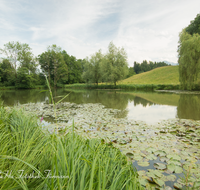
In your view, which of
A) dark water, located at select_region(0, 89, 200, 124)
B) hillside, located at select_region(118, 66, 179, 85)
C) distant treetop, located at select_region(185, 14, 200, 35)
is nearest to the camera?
dark water, located at select_region(0, 89, 200, 124)

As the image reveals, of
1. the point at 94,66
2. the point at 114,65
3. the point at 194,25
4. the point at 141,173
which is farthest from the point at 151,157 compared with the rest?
the point at 194,25

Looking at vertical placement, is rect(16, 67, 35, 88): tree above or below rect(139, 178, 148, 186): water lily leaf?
above

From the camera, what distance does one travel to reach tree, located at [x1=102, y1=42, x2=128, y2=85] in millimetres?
27359

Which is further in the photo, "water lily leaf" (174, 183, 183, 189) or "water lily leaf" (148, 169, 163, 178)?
"water lily leaf" (148, 169, 163, 178)

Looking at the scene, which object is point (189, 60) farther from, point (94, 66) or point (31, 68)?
point (31, 68)

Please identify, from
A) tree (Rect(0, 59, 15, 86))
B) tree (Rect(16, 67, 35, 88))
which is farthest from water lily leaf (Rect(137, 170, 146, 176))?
tree (Rect(0, 59, 15, 86))

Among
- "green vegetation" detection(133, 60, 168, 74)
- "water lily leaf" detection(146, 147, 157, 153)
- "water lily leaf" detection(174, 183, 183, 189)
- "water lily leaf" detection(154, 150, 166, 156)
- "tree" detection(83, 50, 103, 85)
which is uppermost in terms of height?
"green vegetation" detection(133, 60, 168, 74)

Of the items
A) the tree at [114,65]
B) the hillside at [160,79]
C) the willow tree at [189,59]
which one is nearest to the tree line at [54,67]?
the tree at [114,65]

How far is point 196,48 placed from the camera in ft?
56.6

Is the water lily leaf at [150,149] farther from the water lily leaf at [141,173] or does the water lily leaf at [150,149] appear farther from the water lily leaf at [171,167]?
the water lily leaf at [141,173]

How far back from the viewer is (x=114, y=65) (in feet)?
93.8

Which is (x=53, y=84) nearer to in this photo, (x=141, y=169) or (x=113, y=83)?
(x=113, y=83)

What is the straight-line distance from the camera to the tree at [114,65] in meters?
27.4

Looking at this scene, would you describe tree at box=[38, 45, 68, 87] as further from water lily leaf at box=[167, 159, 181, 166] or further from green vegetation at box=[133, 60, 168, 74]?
green vegetation at box=[133, 60, 168, 74]
